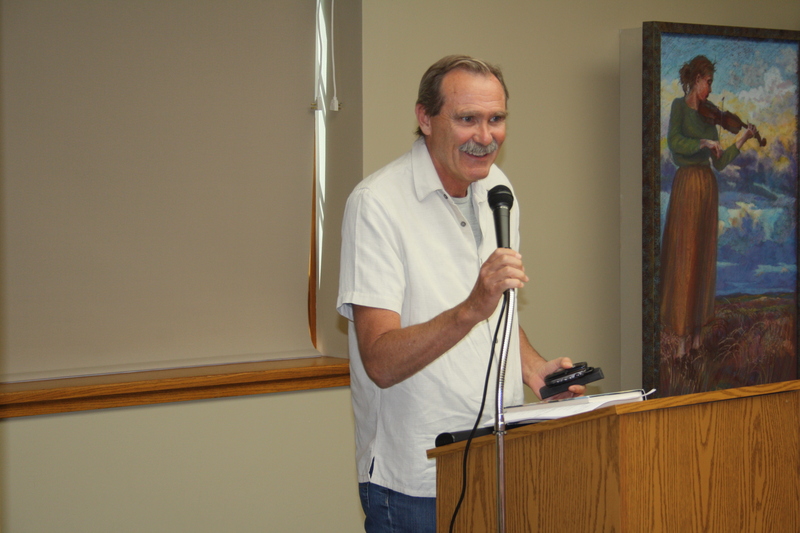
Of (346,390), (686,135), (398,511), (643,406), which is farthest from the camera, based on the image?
(686,135)

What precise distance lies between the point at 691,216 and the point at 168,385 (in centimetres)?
224

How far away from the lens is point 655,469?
1.22 meters

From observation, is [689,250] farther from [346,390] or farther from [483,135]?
[483,135]

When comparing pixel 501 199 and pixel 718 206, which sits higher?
pixel 718 206

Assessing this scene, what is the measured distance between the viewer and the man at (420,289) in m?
1.70

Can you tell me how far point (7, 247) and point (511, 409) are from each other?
211 centimetres

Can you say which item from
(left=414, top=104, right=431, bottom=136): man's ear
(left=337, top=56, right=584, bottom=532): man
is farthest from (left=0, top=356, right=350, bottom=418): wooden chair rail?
(left=414, top=104, right=431, bottom=136): man's ear

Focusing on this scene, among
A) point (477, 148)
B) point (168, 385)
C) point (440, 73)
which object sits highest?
point (440, 73)

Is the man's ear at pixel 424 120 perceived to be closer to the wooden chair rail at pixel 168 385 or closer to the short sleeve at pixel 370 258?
the short sleeve at pixel 370 258

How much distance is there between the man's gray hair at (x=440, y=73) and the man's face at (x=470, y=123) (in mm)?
13

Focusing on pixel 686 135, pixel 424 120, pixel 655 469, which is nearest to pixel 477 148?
pixel 424 120

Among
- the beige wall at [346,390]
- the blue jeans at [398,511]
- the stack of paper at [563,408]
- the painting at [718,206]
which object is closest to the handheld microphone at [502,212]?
the stack of paper at [563,408]

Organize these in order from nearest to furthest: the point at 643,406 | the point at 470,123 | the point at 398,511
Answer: the point at 643,406 → the point at 398,511 → the point at 470,123

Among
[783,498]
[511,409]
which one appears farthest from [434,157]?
[783,498]
